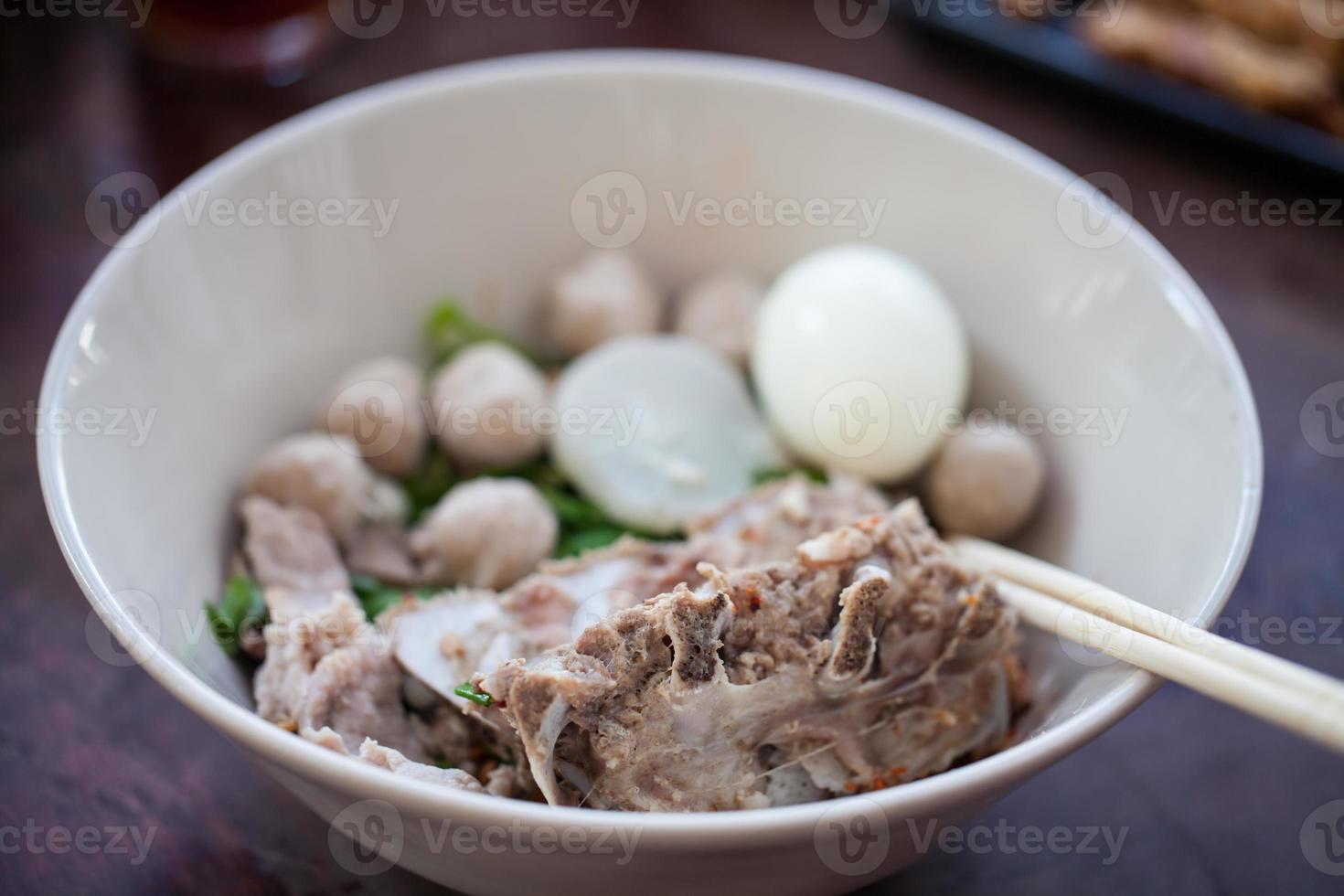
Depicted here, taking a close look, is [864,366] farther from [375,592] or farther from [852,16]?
[852,16]

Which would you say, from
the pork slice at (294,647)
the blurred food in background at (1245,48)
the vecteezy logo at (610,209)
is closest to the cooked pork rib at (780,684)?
the pork slice at (294,647)

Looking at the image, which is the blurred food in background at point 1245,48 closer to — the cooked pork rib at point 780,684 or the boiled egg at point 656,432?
the boiled egg at point 656,432

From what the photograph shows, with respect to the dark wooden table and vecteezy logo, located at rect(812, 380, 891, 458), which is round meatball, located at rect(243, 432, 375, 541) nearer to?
the dark wooden table

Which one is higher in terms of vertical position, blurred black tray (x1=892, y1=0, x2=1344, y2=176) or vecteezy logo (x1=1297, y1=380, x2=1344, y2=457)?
blurred black tray (x1=892, y1=0, x2=1344, y2=176)

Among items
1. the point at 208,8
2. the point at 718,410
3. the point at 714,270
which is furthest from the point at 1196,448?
the point at 208,8

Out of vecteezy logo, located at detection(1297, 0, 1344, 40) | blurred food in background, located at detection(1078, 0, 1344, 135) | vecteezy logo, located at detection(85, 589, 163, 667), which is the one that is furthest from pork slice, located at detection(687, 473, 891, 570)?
vecteezy logo, located at detection(1297, 0, 1344, 40)

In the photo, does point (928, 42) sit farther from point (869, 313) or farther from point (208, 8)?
point (208, 8)

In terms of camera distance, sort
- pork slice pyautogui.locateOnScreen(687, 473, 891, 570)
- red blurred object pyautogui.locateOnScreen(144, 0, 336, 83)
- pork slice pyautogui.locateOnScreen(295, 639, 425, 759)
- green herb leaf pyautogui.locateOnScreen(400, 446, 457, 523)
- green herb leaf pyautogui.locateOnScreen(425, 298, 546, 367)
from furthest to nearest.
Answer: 1. red blurred object pyautogui.locateOnScreen(144, 0, 336, 83)
2. green herb leaf pyautogui.locateOnScreen(425, 298, 546, 367)
3. green herb leaf pyautogui.locateOnScreen(400, 446, 457, 523)
4. pork slice pyautogui.locateOnScreen(687, 473, 891, 570)
5. pork slice pyautogui.locateOnScreen(295, 639, 425, 759)
